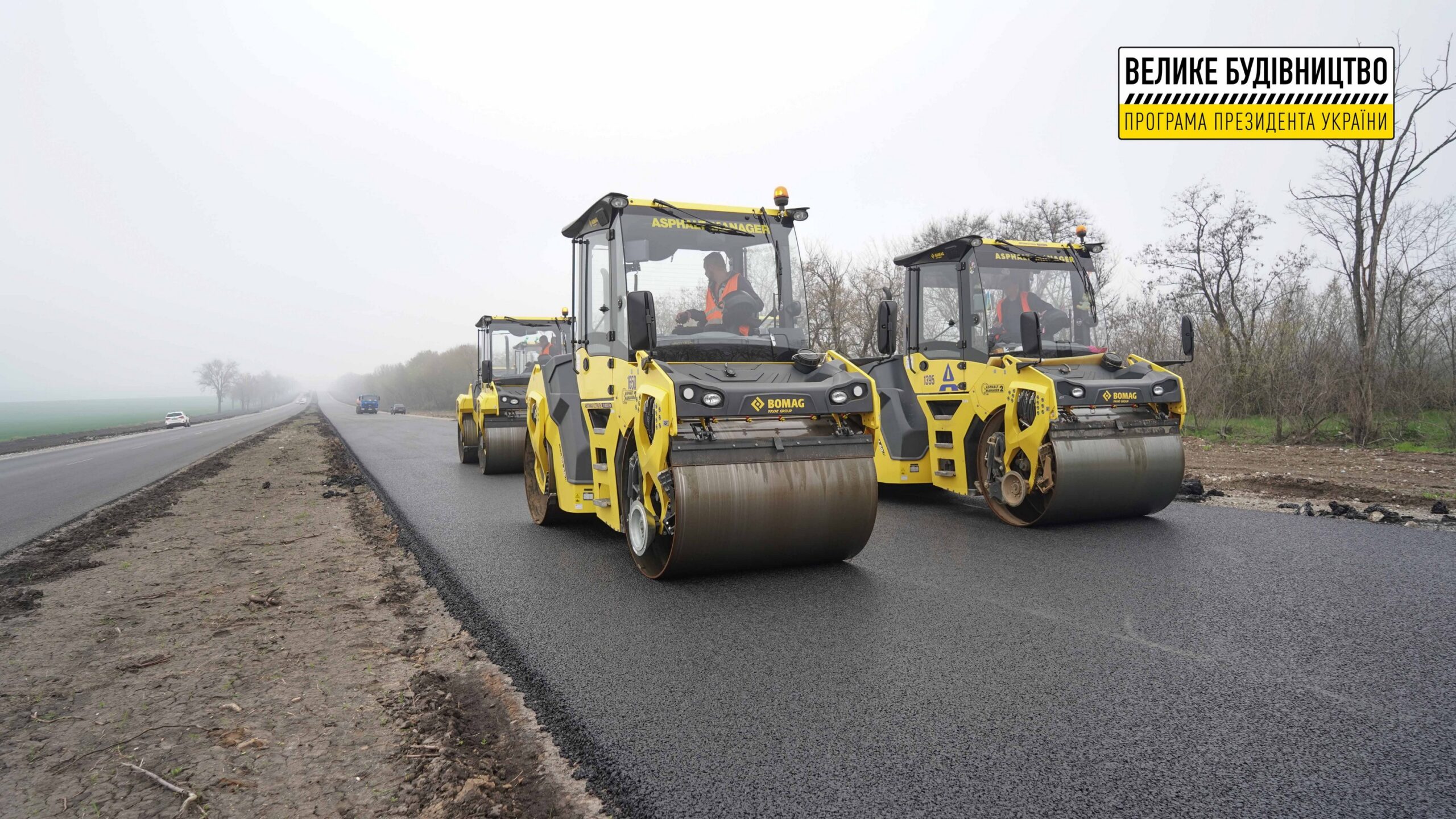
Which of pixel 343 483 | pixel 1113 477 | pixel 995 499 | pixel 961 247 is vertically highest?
pixel 961 247

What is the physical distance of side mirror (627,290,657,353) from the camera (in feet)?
16.4

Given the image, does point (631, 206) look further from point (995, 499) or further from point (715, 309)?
point (995, 499)

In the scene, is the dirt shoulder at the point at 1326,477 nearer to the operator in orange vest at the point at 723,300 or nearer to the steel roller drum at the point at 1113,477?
the steel roller drum at the point at 1113,477

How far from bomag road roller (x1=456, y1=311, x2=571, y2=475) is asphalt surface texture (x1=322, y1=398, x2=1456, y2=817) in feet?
19.9

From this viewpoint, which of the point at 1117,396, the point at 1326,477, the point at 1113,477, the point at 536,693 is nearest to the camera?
the point at 536,693

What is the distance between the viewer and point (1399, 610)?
4.12 m

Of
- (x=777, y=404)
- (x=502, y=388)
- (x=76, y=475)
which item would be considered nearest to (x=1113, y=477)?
(x=777, y=404)

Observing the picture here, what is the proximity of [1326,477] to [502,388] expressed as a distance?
11329 mm

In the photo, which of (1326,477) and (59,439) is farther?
(59,439)

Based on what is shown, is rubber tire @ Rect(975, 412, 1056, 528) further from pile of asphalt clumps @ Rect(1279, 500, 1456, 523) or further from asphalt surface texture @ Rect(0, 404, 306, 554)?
asphalt surface texture @ Rect(0, 404, 306, 554)

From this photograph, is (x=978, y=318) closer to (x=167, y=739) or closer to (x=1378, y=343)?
(x=167, y=739)

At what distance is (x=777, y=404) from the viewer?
4.89 metres

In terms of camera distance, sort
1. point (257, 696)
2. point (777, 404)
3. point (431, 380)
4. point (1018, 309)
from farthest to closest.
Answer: point (431, 380)
point (1018, 309)
point (777, 404)
point (257, 696)

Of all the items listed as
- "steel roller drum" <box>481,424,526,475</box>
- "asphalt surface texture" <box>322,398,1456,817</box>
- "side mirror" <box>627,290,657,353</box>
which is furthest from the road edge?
"steel roller drum" <box>481,424,526,475</box>
